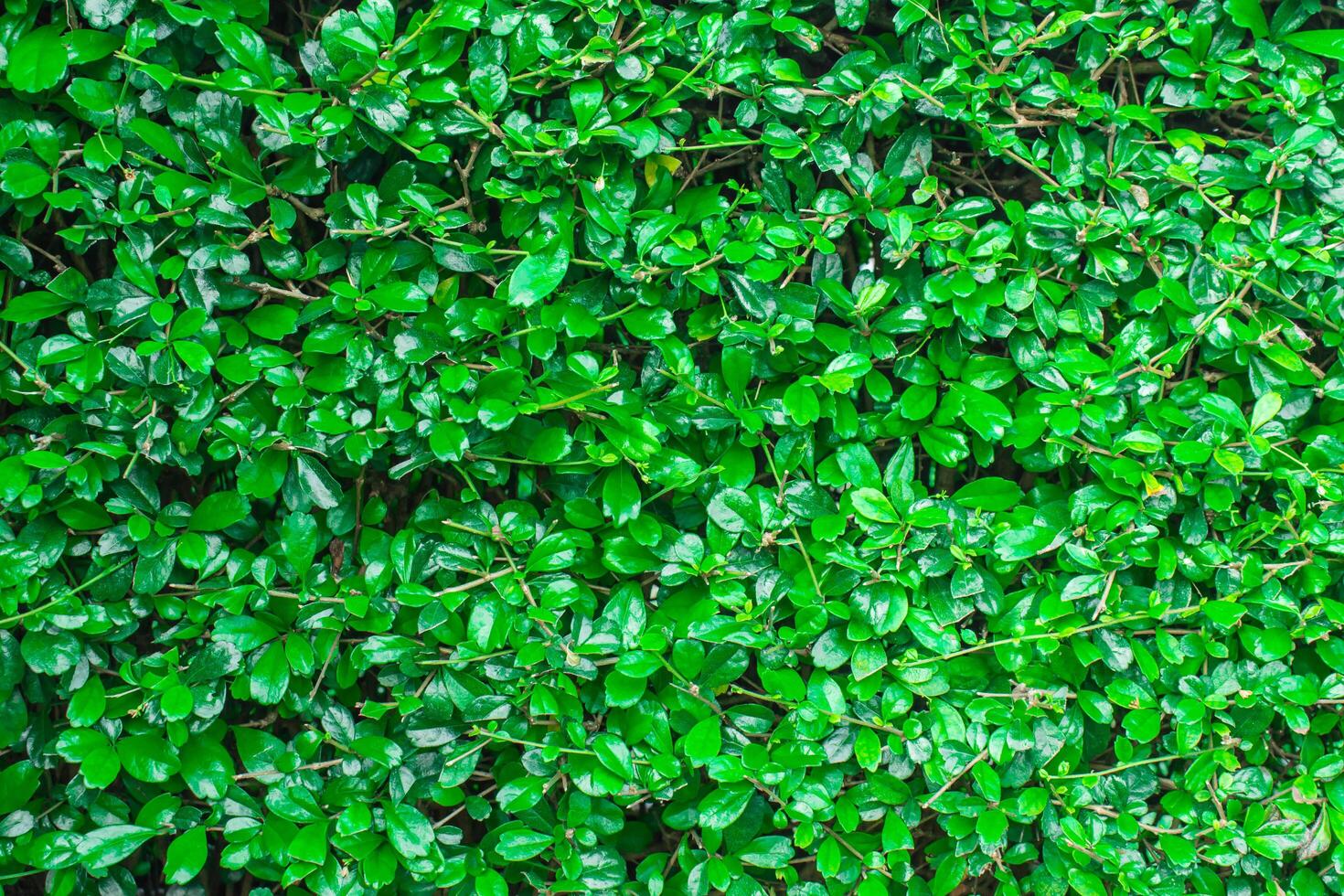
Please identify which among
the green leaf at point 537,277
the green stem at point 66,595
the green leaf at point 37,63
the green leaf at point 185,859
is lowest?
the green leaf at point 185,859

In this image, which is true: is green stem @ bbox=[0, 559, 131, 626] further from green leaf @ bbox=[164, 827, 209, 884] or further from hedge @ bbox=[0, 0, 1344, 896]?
green leaf @ bbox=[164, 827, 209, 884]

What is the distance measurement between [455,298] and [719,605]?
0.64 m

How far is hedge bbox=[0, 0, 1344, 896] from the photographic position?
1.45 meters

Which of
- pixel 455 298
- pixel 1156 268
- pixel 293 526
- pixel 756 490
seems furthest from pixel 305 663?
pixel 1156 268

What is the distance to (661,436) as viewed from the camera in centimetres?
152

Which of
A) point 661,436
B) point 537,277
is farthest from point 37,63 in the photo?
point 661,436

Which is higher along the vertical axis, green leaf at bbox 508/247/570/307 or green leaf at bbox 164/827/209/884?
green leaf at bbox 508/247/570/307

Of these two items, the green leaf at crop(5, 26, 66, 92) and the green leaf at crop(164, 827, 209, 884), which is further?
the green leaf at crop(164, 827, 209, 884)

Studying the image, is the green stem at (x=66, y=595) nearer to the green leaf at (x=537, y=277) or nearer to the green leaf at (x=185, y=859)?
the green leaf at (x=185, y=859)

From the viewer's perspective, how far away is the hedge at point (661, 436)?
57.1 inches

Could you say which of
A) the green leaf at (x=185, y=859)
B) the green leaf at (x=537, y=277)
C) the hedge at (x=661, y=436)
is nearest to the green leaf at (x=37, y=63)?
the hedge at (x=661, y=436)

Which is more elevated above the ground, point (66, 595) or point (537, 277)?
point (537, 277)

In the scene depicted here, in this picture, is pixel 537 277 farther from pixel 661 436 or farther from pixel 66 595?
pixel 66 595

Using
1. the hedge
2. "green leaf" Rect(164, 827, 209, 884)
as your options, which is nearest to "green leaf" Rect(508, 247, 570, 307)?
the hedge
